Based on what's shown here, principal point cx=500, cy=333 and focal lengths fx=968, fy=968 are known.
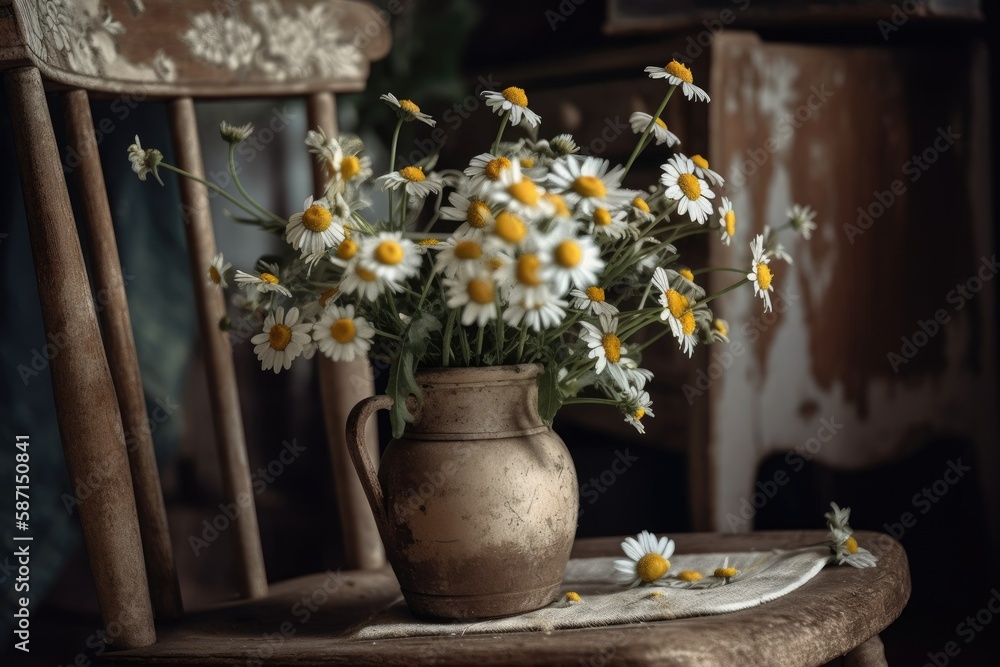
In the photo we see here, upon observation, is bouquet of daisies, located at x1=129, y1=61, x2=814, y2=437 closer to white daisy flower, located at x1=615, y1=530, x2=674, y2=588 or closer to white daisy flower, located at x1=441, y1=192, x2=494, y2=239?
white daisy flower, located at x1=441, y1=192, x2=494, y2=239

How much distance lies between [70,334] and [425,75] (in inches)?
38.8

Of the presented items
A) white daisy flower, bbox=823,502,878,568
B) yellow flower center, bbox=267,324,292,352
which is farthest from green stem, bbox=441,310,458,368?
white daisy flower, bbox=823,502,878,568

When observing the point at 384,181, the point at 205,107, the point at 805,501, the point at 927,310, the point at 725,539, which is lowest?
the point at 805,501

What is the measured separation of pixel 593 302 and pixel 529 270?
11cm

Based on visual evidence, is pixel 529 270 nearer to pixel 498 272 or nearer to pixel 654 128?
pixel 498 272

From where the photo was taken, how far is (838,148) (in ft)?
3.96

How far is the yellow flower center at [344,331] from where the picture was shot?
60cm

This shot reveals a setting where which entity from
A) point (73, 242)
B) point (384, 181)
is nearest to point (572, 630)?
point (384, 181)

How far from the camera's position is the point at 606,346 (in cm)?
63

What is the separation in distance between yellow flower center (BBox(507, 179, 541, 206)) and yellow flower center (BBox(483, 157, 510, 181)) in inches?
3.1

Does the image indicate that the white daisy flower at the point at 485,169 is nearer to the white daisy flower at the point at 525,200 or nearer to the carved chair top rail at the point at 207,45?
the white daisy flower at the point at 525,200

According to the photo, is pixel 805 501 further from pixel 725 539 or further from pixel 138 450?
pixel 138 450

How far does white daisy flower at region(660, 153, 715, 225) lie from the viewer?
638 millimetres

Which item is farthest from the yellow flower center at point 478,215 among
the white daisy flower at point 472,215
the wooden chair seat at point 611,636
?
the wooden chair seat at point 611,636
